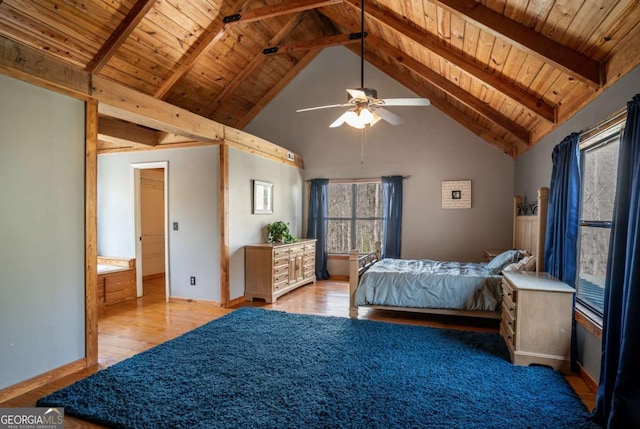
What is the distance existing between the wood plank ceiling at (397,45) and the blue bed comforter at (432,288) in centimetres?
198

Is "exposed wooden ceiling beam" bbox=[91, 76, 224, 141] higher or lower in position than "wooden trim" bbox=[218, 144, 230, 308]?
higher

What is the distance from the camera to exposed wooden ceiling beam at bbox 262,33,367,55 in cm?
507

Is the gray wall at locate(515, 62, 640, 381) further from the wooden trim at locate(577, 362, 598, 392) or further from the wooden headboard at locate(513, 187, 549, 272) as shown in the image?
the wooden headboard at locate(513, 187, 549, 272)

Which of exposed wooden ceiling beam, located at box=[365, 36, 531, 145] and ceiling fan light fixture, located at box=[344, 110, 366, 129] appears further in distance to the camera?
exposed wooden ceiling beam, located at box=[365, 36, 531, 145]

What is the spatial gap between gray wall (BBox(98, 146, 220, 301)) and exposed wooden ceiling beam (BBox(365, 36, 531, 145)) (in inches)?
Answer: 119

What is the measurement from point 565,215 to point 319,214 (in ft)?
14.6

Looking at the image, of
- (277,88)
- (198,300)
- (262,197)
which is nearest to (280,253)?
(262,197)

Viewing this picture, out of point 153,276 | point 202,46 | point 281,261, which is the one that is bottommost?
point 153,276

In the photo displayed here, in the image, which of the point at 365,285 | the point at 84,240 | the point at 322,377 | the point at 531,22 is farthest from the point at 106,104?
the point at 531,22

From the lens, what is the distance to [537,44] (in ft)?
8.41

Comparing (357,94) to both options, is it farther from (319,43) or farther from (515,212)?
(515,212)

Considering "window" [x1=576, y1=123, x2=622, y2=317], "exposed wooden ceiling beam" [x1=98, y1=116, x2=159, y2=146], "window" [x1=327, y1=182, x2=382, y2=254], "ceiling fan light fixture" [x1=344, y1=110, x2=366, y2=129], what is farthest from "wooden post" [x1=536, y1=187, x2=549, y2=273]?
"exposed wooden ceiling beam" [x1=98, y1=116, x2=159, y2=146]

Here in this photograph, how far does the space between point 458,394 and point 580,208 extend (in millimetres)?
2055

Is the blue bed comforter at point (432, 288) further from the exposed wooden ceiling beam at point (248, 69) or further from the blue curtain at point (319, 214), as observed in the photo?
the exposed wooden ceiling beam at point (248, 69)
